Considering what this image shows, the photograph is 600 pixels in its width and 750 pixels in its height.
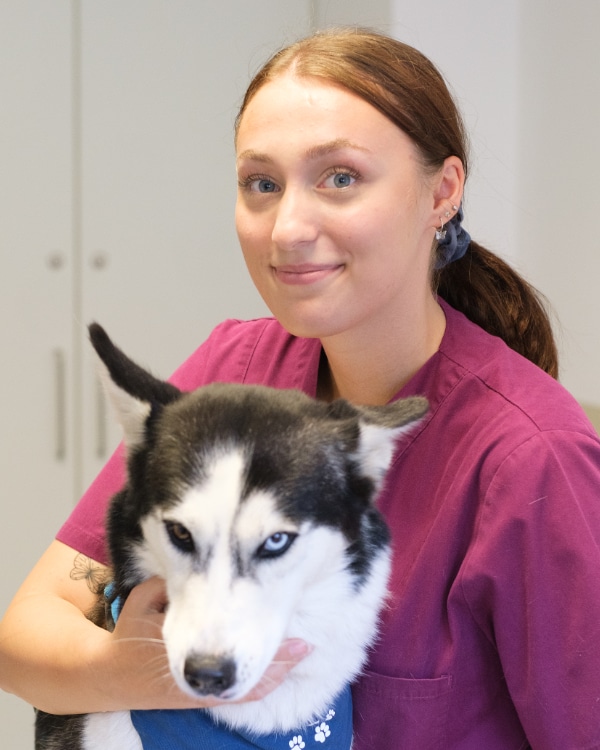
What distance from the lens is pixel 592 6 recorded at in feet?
7.47

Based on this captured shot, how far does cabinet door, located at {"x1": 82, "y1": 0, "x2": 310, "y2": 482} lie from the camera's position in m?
2.63

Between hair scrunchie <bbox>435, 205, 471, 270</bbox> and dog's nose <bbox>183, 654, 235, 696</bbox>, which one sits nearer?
dog's nose <bbox>183, 654, 235, 696</bbox>

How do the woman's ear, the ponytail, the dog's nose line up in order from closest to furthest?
the dog's nose < the woman's ear < the ponytail

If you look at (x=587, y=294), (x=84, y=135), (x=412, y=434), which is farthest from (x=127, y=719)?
(x=84, y=135)

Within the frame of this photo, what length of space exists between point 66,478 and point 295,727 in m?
1.84

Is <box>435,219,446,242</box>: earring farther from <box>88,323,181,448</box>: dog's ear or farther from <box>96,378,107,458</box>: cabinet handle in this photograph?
<box>96,378,107,458</box>: cabinet handle

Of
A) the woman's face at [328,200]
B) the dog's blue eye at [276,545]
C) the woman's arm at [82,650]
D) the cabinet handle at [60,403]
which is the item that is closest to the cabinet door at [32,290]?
the cabinet handle at [60,403]

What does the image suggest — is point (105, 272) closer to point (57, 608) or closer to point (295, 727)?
point (57, 608)

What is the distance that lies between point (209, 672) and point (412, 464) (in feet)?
1.62

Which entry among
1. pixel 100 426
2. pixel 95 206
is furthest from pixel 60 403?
pixel 95 206

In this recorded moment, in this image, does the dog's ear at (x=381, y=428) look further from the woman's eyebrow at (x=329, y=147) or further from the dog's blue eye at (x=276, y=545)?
the woman's eyebrow at (x=329, y=147)

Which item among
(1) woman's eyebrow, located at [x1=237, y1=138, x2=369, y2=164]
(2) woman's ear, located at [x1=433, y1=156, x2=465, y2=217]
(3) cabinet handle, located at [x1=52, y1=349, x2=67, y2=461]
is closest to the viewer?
(1) woman's eyebrow, located at [x1=237, y1=138, x2=369, y2=164]

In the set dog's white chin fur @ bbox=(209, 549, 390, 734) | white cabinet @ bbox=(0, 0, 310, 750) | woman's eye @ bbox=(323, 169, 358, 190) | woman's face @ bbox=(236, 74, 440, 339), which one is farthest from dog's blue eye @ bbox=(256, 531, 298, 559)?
white cabinet @ bbox=(0, 0, 310, 750)

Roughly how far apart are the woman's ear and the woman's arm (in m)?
0.69
